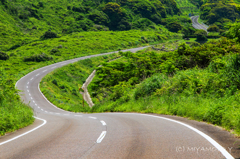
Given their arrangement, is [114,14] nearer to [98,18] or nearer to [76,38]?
[98,18]

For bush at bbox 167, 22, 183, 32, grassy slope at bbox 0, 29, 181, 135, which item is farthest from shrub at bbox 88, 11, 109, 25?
bush at bbox 167, 22, 183, 32

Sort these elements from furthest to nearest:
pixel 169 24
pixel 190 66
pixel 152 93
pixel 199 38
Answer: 1. pixel 169 24
2. pixel 199 38
3. pixel 190 66
4. pixel 152 93

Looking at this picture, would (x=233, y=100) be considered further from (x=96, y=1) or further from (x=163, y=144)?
(x=96, y=1)

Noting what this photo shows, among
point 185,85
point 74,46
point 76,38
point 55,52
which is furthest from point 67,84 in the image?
point 76,38

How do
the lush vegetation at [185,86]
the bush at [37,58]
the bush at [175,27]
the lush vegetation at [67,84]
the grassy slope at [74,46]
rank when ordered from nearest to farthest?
the lush vegetation at [185,86], the lush vegetation at [67,84], the grassy slope at [74,46], the bush at [37,58], the bush at [175,27]

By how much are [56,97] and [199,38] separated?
5668 centimetres

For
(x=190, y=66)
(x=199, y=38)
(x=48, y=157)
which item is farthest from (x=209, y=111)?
(x=199, y=38)

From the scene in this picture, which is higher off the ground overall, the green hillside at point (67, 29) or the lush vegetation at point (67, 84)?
the green hillside at point (67, 29)

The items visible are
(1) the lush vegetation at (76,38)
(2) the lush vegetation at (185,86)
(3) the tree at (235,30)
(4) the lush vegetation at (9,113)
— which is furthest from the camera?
(1) the lush vegetation at (76,38)

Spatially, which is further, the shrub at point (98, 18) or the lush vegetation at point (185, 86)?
the shrub at point (98, 18)

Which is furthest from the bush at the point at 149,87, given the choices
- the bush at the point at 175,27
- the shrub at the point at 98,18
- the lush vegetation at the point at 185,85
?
the bush at the point at 175,27

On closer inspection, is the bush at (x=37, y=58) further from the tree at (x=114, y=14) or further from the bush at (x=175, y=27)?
the bush at (x=175, y=27)

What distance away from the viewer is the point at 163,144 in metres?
4.84

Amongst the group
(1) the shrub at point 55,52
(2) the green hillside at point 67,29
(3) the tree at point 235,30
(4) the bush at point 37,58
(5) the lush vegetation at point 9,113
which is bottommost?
(5) the lush vegetation at point 9,113
